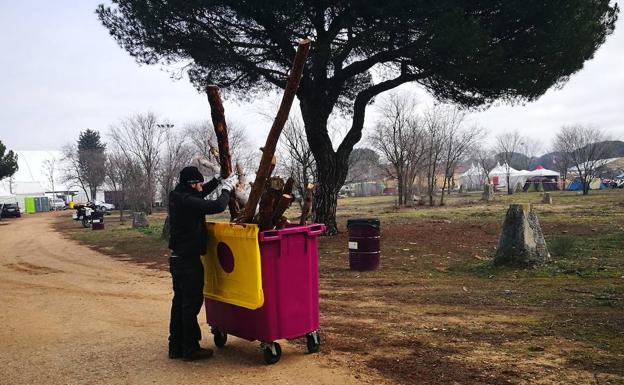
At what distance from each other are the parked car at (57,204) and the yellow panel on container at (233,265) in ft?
218

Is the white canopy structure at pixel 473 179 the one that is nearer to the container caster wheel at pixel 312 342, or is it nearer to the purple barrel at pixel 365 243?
the purple barrel at pixel 365 243

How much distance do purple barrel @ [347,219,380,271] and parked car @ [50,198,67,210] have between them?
62982 mm

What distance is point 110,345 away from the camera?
548 cm

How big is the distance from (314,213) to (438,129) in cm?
2397

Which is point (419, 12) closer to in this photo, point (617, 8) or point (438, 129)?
point (617, 8)

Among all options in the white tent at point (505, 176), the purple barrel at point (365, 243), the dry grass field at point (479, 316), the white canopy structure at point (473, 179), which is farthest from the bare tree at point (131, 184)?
the white canopy structure at point (473, 179)

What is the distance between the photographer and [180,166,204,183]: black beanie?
5.00 meters

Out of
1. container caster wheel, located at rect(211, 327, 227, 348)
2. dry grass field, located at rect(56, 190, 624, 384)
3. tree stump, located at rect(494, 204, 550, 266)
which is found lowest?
dry grass field, located at rect(56, 190, 624, 384)

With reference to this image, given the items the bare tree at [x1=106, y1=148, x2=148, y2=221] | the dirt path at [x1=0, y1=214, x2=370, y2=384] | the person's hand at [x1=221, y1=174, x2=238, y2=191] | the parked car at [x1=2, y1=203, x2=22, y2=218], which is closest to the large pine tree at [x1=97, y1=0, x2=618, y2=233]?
the dirt path at [x1=0, y1=214, x2=370, y2=384]

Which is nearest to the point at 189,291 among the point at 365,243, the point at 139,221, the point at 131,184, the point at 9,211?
the point at 365,243

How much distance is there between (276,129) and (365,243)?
5753 mm

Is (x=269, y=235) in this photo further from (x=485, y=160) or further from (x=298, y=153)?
(x=485, y=160)

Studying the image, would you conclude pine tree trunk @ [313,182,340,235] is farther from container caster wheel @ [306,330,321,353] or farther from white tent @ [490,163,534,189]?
white tent @ [490,163,534,189]

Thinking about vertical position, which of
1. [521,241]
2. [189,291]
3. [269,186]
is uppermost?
[269,186]
